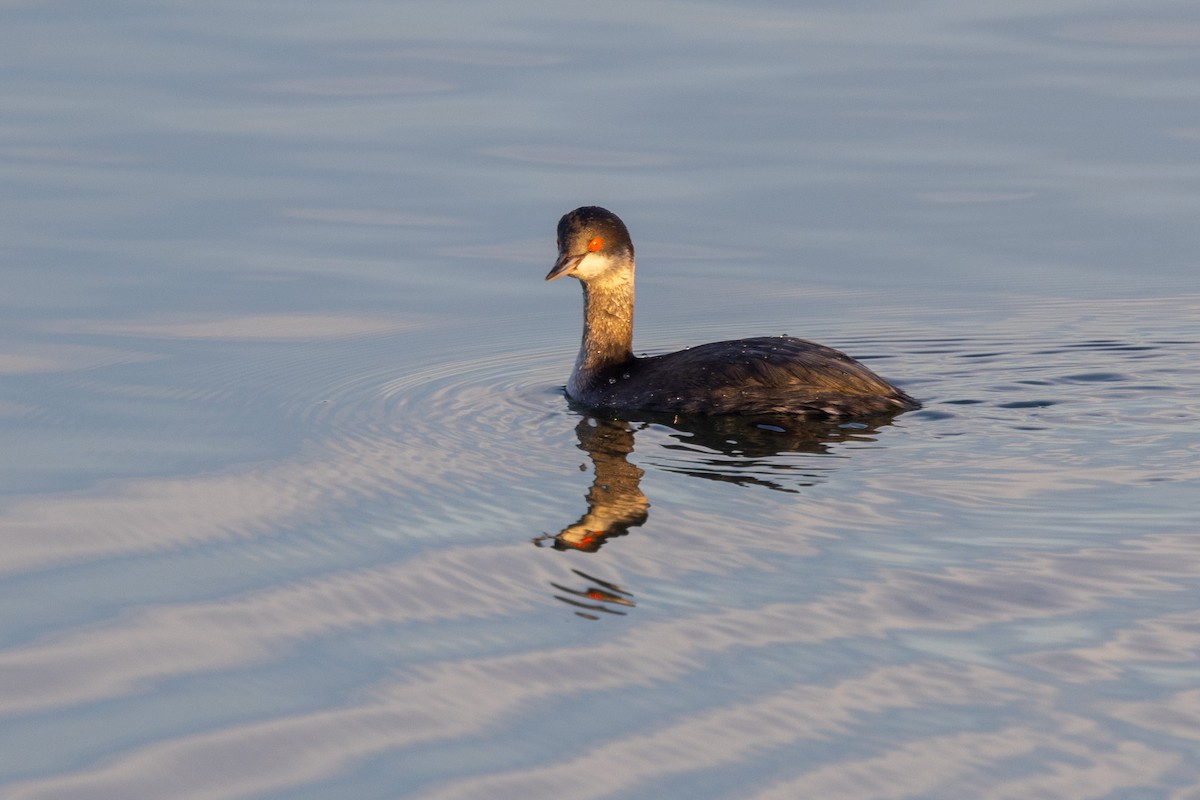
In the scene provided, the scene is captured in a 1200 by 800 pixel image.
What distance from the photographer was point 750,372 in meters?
11.1

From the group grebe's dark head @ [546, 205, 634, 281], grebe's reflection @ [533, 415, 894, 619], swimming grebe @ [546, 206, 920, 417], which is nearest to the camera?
grebe's reflection @ [533, 415, 894, 619]

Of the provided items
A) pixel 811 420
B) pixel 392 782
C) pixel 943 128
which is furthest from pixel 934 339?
pixel 392 782

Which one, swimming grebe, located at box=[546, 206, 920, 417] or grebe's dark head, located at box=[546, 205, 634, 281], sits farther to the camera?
grebe's dark head, located at box=[546, 205, 634, 281]

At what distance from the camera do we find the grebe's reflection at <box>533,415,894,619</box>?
28.6 feet

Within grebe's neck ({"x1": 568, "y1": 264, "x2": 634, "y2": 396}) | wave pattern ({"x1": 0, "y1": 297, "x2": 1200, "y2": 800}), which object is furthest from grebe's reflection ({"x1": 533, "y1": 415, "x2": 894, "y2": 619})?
grebe's neck ({"x1": 568, "y1": 264, "x2": 634, "y2": 396})

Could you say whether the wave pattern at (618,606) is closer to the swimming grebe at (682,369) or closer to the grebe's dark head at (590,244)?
the swimming grebe at (682,369)

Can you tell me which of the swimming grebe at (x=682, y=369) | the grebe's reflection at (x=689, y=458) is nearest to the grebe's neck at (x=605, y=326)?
the swimming grebe at (x=682, y=369)

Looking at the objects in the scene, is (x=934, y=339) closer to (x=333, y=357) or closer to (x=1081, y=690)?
(x=333, y=357)

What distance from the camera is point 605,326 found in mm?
12281

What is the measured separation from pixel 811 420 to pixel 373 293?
4.61 m

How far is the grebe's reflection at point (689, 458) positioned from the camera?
8.71 m

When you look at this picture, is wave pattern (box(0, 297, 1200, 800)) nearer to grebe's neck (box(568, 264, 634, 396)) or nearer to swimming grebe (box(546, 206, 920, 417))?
swimming grebe (box(546, 206, 920, 417))

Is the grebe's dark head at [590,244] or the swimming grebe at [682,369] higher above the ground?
the grebe's dark head at [590,244]

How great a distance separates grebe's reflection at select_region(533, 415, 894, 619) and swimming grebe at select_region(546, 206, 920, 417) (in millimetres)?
115
